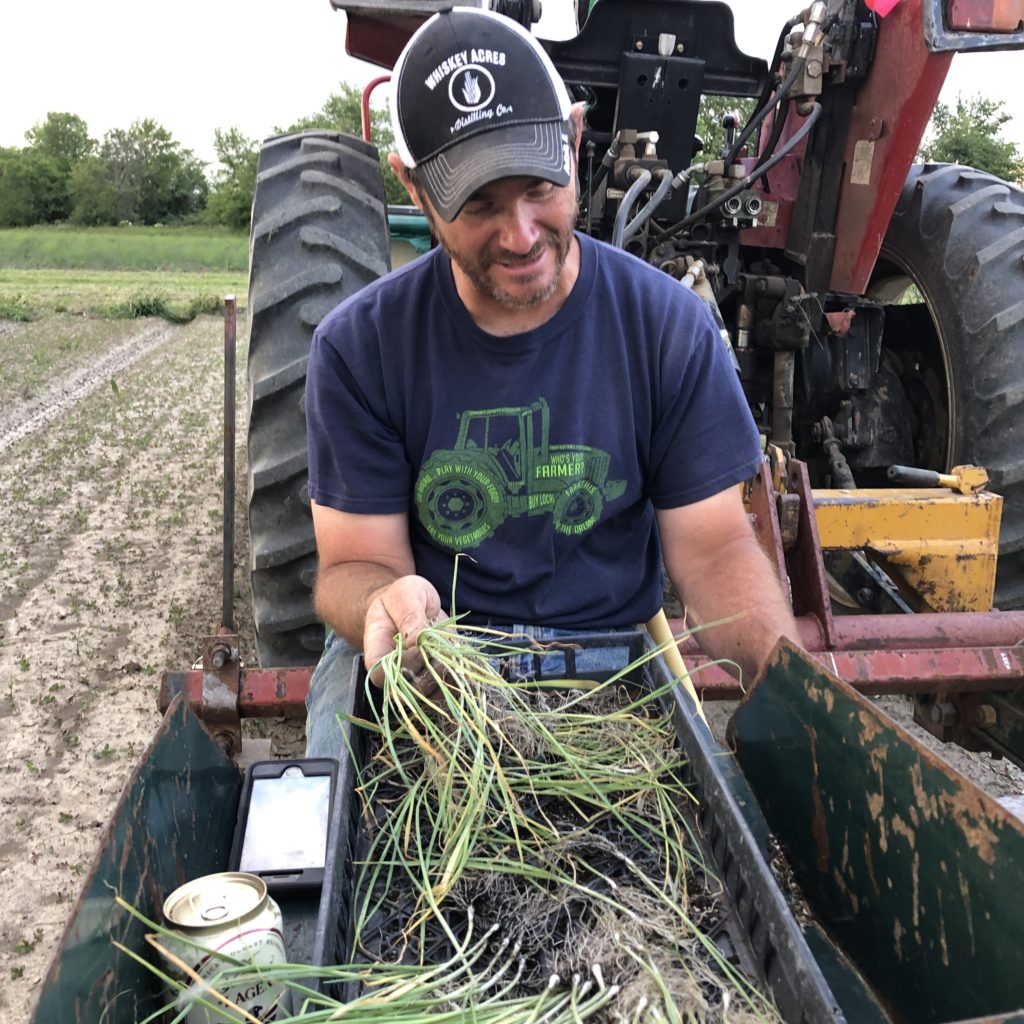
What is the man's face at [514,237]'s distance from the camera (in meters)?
1.83

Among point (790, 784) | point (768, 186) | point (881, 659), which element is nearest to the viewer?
point (790, 784)

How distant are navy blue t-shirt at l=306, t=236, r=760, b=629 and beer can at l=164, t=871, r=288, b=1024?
0.83m

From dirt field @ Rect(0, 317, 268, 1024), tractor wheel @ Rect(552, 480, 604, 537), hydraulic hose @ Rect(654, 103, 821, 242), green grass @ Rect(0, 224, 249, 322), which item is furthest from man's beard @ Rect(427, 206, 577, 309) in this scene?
green grass @ Rect(0, 224, 249, 322)

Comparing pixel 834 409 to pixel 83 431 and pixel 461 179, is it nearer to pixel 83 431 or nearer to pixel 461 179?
pixel 461 179

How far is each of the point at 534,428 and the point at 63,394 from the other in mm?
9612

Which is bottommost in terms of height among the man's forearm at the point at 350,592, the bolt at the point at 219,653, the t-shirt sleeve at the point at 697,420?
the bolt at the point at 219,653

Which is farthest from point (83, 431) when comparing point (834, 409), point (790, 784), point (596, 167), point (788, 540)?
point (790, 784)

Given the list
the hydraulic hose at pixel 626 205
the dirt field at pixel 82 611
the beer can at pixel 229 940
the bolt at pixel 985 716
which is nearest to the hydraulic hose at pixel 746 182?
the hydraulic hose at pixel 626 205

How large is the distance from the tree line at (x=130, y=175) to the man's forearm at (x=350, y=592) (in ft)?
173

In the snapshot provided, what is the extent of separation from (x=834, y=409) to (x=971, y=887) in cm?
275

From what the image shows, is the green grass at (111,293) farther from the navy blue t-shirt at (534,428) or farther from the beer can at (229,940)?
the beer can at (229,940)

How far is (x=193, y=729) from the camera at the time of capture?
1653 mm

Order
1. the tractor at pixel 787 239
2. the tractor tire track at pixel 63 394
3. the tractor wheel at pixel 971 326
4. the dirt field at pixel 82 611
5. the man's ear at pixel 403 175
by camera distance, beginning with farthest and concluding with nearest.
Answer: the tractor tire track at pixel 63 394, the tractor wheel at pixel 971 326, the tractor at pixel 787 239, the dirt field at pixel 82 611, the man's ear at pixel 403 175

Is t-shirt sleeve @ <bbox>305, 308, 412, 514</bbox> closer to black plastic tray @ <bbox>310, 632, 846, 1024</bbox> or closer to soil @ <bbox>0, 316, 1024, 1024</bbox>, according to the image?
black plastic tray @ <bbox>310, 632, 846, 1024</bbox>
